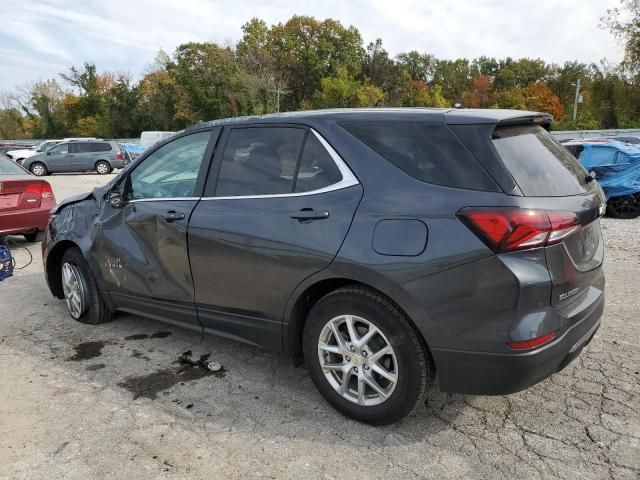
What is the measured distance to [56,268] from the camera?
4996mm

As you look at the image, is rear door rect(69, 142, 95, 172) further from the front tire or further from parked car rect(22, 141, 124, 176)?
the front tire

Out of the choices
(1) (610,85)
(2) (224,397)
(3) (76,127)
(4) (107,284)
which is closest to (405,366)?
(2) (224,397)

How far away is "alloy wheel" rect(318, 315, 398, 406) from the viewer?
2.80 metres

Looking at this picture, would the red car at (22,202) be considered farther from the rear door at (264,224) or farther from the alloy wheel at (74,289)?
the rear door at (264,224)

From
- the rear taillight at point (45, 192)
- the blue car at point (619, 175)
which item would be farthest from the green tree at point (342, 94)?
the rear taillight at point (45, 192)

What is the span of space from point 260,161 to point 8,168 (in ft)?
20.6

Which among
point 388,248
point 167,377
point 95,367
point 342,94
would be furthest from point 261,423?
point 342,94

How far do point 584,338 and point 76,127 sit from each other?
67265 millimetres

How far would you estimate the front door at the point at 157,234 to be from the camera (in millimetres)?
3635

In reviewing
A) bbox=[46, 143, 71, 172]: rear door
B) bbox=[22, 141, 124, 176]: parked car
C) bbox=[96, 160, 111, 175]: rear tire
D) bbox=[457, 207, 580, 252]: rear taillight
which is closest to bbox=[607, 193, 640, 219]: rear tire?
bbox=[457, 207, 580, 252]: rear taillight

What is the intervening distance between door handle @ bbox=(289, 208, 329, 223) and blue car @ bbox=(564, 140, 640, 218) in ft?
31.8

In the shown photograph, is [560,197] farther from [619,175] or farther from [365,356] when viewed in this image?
[619,175]

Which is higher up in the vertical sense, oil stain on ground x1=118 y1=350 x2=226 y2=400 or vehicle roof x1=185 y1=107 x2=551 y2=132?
vehicle roof x1=185 y1=107 x2=551 y2=132

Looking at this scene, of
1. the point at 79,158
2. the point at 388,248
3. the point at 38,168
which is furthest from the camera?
the point at 79,158
